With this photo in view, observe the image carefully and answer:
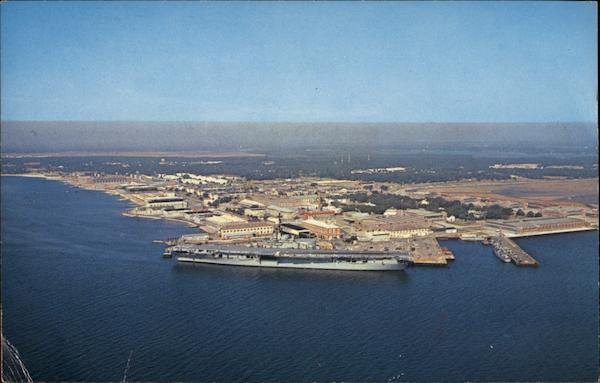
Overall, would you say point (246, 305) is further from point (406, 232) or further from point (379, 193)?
point (379, 193)

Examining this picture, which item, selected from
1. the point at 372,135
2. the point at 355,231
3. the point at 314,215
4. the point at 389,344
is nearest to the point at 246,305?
the point at 389,344

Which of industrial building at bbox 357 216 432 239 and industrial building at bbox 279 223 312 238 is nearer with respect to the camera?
industrial building at bbox 279 223 312 238

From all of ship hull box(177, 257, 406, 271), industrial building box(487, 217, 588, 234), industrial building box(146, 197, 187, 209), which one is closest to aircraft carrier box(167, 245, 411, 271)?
ship hull box(177, 257, 406, 271)

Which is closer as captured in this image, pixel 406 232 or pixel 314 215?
pixel 406 232

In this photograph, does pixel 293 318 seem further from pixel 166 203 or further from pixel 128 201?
pixel 128 201

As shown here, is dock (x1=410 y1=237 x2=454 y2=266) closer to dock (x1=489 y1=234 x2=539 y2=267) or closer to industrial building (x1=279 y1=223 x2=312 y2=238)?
dock (x1=489 y1=234 x2=539 y2=267)

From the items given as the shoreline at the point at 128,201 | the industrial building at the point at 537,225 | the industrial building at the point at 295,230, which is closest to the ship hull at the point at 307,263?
the industrial building at the point at 295,230
